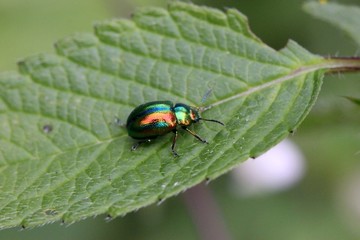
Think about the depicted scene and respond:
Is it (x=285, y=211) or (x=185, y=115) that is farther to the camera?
(x=285, y=211)

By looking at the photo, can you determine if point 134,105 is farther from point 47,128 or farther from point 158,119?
point 47,128

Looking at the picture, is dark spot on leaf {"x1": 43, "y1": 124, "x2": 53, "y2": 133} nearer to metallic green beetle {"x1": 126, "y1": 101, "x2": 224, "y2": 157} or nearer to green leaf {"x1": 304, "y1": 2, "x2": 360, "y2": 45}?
metallic green beetle {"x1": 126, "y1": 101, "x2": 224, "y2": 157}

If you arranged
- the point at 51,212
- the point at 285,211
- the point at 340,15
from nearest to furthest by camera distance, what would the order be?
1. the point at 51,212
2. the point at 340,15
3. the point at 285,211

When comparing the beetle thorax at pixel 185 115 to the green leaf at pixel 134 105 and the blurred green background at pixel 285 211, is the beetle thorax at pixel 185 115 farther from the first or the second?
the blurred green background at pixel 285 211

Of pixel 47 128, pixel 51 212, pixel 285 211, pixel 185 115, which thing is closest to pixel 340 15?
pixel 185 115

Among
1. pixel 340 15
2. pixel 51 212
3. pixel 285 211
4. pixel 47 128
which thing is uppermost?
pixel 340 15

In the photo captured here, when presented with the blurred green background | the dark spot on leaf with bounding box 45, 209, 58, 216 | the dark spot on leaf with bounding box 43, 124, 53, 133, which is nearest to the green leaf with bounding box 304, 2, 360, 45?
the blurred green background

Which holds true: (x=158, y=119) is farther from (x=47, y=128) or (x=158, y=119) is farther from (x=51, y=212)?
(x=51, y=212)

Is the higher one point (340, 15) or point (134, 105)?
point (340, 15)

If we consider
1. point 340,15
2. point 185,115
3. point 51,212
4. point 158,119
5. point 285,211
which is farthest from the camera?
point 285,211
